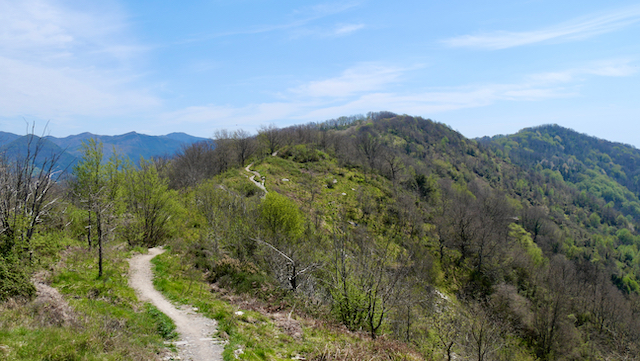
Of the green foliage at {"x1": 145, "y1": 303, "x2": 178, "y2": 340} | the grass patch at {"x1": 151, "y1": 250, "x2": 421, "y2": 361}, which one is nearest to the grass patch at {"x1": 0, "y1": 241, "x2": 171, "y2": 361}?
the green foliage at {"x1": 145, "y1": 303, "x2": 178, "y2": 340}

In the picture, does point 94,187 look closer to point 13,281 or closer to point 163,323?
point 13,281

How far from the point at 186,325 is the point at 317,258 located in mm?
9637

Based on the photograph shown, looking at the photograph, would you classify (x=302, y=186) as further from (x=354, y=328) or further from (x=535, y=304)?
(x=354, y=328)

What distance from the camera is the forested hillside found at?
12081mm

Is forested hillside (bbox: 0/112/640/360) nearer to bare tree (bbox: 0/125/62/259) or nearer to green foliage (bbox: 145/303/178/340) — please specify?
bare tree (bbox: 0/125/62/259)

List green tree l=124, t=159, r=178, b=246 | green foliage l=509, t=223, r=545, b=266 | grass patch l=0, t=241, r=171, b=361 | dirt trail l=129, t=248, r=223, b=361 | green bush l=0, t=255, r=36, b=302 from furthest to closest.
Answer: green foliage l=509, t=223, r=545, b=266
green tree l=124, t=159, r=178, b=246
dirt trail l=129, t=248, r=223, b=361
green bush l=0, t=255, r=36, b=302
grass patch l=0, t=241, r=171, b=361

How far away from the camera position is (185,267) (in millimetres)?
18734

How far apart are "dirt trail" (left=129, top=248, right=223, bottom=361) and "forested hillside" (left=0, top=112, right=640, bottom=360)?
2.28ft

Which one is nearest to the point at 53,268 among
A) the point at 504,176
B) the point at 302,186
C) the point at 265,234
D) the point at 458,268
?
the point at 265,234

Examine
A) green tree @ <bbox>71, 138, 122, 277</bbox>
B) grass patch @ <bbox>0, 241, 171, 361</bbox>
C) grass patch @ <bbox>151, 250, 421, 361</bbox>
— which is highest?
green tree @ <bbox>71, 138, 122, 277</bbox>

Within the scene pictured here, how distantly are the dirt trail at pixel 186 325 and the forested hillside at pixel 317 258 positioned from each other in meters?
0.70

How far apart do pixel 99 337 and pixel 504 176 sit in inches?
8663

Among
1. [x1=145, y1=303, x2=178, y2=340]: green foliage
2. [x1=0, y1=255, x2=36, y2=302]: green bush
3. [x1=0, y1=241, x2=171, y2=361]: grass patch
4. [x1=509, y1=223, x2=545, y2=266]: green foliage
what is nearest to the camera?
[x1=0, y1=241, x2=171, y2=361]: grass patch

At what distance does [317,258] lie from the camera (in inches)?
785
